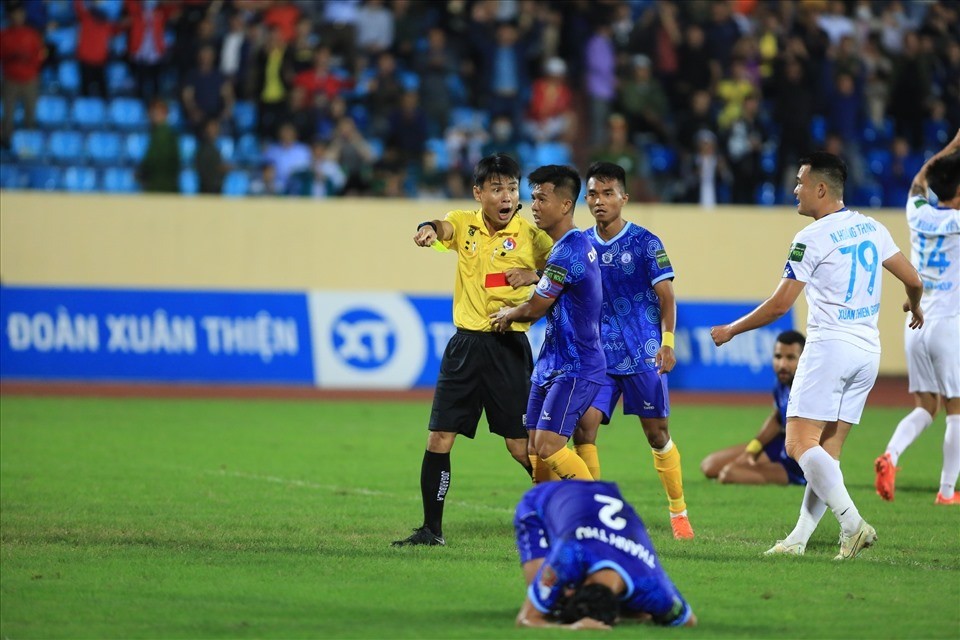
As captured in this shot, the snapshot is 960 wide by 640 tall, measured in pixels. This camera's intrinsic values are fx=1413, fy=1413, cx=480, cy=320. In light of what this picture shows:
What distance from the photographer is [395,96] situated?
2161 cm

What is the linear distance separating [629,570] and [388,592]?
54.8 inches

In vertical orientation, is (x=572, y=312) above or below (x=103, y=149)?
below

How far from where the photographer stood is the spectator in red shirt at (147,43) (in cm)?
2164

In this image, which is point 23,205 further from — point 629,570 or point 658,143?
point 629,570

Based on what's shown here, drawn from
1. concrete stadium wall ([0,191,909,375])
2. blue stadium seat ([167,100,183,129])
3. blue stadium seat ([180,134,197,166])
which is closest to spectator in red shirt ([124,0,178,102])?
blue stadium seat ([167,100,183,129])

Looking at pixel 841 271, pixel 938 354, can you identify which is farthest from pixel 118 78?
pixel 841 271

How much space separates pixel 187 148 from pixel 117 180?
116cm

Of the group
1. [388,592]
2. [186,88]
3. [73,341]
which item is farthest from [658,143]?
[388,592]

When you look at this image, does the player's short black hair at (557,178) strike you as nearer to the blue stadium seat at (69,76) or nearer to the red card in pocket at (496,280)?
the red card in pocket at (496,280)

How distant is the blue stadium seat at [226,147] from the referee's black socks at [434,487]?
44.1ft

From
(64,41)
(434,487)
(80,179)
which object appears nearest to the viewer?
(434,487)

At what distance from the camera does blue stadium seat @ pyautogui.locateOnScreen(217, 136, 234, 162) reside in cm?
2123

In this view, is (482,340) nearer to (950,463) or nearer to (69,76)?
(950,463)

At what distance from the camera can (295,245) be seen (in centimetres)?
2106
